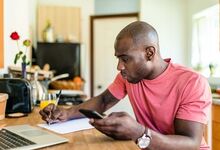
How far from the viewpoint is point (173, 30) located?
4.64 meters

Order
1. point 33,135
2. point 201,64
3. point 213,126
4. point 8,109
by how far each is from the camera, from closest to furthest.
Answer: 1. point 33,135
2. point 8,109
3. point 213,126
4. point 201,64

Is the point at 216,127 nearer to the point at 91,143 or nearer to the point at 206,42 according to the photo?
the point at 206,42

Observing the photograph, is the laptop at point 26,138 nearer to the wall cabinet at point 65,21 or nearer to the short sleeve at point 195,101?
the short sleeve at point 195,101

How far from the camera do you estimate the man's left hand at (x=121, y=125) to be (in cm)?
99

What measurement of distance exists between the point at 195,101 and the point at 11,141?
0.75 meters

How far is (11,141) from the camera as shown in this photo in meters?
1.08

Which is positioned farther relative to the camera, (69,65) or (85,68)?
(85,68)

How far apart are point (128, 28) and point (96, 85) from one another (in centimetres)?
368

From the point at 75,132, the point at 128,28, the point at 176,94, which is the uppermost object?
the point at 128,28

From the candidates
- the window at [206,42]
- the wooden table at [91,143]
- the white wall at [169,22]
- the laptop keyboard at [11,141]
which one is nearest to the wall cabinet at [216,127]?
the window at [206,42]

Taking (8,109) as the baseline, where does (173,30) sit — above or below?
above

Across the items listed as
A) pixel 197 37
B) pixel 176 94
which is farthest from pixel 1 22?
pixel 197 37

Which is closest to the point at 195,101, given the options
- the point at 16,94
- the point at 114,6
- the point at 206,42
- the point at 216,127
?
the point at 16,94

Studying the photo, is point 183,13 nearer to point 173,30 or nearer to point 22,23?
point 173,30
